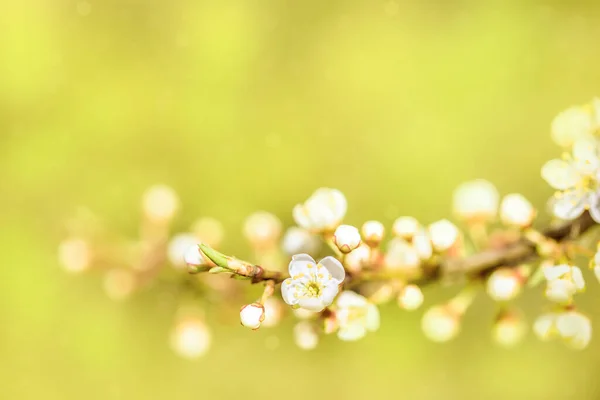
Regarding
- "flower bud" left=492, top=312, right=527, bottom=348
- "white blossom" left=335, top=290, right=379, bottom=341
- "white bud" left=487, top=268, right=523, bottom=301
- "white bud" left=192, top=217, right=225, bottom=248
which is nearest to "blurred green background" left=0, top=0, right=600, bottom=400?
"white bud" left=192, top=217, right=225, bottom=248

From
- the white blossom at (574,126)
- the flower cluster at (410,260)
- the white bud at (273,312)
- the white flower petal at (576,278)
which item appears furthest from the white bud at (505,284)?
the white bud at (273,312)

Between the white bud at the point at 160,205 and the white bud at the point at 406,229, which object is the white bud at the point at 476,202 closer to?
the white bud at the point at 406,229

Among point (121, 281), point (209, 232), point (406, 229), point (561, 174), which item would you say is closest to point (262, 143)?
point (209, 232)

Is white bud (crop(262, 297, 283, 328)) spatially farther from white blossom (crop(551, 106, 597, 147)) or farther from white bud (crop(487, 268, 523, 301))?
white blossom (crop(551, 106, 597, 147))

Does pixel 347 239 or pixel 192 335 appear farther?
pixel 192 335

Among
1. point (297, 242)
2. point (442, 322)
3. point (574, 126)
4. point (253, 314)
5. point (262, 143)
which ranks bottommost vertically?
point (253, 314)

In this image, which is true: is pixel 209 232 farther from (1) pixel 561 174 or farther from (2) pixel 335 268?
(1) pixel 561 174
